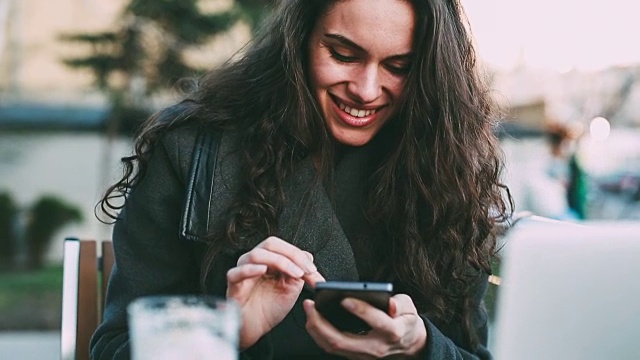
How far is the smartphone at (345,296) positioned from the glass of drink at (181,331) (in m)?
0.28

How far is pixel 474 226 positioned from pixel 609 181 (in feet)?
40.7

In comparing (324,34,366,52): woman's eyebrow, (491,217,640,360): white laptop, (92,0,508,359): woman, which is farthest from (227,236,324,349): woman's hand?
(324,34,366,52): woman's eyebrow

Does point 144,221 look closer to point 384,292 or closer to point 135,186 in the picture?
point 135,186

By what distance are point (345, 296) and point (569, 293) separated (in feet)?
1.14

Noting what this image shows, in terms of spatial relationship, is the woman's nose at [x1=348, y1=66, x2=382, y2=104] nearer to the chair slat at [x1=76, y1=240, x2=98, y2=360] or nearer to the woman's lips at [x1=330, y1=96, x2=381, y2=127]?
the woman's lips at [x1=330, y1=96, x2=381, y2=127]

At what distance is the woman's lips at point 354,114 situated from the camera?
184 cm

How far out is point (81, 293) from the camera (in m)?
1.93

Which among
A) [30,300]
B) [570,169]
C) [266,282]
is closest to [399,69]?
[266,282]

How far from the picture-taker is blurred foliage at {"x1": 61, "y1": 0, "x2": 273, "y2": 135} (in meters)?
7.35

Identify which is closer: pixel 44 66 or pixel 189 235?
pixel 189 235

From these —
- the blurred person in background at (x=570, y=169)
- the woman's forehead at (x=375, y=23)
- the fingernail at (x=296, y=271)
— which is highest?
the woman's forehead at (x=375, y=23)

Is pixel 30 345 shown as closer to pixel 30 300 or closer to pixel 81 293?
pixel 30 300

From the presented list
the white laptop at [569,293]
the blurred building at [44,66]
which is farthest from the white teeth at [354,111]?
the blurred building at [44,66]

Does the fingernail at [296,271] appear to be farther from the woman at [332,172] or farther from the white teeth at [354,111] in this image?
the white teeth at [354,111]
